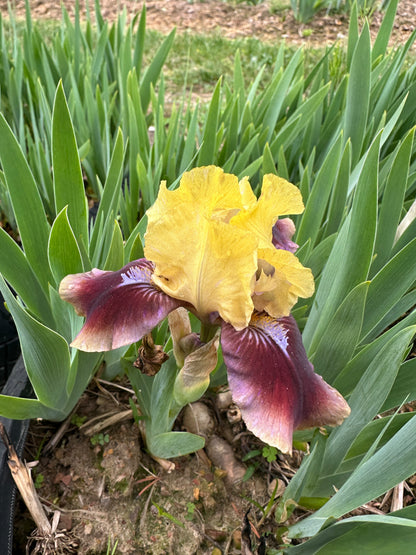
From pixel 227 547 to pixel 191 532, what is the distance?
78 mm

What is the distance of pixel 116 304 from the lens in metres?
0.70

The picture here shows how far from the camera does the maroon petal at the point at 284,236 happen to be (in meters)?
0.83

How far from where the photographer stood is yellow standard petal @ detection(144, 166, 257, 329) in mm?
640

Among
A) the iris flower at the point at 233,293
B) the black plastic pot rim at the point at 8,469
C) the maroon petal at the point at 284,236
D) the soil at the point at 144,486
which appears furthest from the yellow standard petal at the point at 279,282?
the black plastic pot rim at the point at 8,469

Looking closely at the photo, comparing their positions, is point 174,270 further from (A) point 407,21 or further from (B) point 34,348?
(A) point 407,21

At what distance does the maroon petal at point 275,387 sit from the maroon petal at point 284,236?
18cm

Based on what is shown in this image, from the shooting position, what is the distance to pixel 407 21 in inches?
185

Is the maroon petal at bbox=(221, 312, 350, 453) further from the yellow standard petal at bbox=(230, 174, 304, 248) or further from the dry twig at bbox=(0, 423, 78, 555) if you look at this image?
the dry twig at bbox=(0, 423, 78, 555)

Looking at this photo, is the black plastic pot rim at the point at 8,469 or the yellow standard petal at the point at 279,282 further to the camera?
the black plastic pot rim at the point at 8,469

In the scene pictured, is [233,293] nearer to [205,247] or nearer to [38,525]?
[205,247]

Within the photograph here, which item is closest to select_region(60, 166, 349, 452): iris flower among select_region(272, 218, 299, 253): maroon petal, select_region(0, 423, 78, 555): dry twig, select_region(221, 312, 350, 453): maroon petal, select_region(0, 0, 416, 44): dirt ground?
select_region(221, 312, 350, 453): maroon petal

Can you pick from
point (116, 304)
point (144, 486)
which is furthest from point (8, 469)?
point (116, 304)

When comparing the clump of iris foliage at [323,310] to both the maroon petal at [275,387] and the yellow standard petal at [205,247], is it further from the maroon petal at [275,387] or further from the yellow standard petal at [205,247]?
the yellow standard petal at [205,247]

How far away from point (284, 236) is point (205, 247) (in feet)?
0.81
